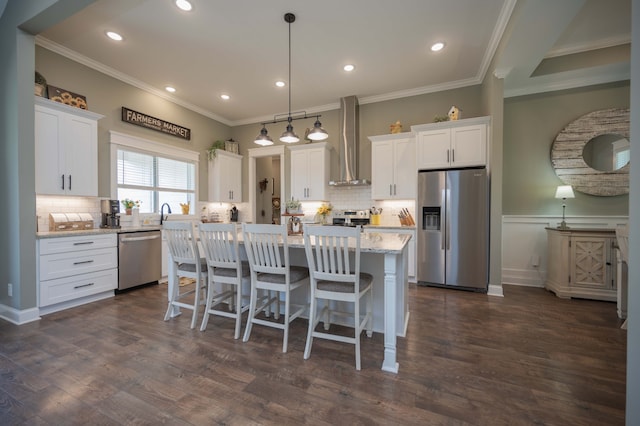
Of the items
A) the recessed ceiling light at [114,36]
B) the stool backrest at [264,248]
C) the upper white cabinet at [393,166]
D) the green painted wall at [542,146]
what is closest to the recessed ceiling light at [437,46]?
the upper white cabinet at [393,166]

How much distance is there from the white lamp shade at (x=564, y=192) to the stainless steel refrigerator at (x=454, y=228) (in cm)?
95

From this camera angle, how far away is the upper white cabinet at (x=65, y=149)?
10.1 feet

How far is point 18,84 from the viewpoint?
2646 millimetres

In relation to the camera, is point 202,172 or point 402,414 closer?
point 402,414

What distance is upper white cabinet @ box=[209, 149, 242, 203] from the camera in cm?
545

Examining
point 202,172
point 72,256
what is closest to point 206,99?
point 202,172

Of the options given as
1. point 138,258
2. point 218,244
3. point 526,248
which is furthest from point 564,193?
point 138,258

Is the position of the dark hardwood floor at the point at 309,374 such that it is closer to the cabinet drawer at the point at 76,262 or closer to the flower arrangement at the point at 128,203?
the cabinet drawer at the point at 76,262

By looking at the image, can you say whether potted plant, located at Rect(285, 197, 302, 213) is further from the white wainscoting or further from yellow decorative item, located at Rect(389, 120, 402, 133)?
the white wainscoting

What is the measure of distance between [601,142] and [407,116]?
2.66 meters

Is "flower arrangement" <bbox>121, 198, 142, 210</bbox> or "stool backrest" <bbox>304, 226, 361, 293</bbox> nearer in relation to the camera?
"stool backrest" <bbox>304, 226, 361, 293</bbox>

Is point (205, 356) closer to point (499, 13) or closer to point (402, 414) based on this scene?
point (402, 414)

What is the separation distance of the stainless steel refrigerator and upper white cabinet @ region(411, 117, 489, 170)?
17 centimetres

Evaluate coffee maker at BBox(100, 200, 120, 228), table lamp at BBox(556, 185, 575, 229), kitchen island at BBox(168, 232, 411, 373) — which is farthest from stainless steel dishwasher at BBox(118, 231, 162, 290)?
table lamp at BBox(556, 185, 575, 229)
